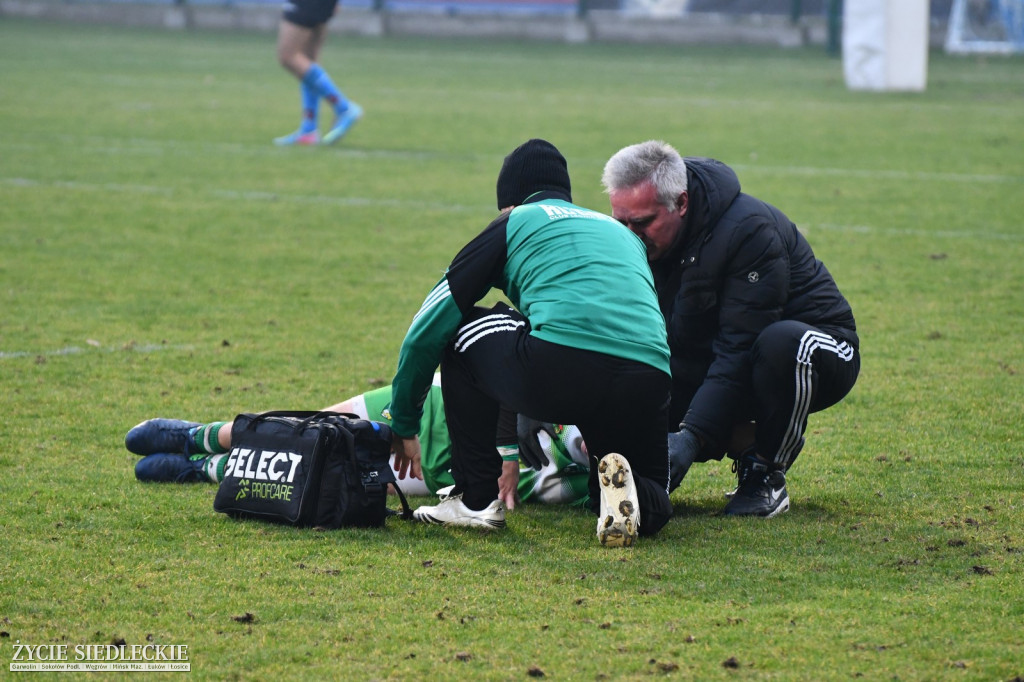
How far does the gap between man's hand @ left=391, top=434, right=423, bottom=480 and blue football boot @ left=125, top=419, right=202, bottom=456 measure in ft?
2.57

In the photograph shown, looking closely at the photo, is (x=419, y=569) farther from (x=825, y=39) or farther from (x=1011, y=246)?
(x=825, y=39)

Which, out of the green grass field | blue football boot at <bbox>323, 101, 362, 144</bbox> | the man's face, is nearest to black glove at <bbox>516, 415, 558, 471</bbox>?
the green grass field

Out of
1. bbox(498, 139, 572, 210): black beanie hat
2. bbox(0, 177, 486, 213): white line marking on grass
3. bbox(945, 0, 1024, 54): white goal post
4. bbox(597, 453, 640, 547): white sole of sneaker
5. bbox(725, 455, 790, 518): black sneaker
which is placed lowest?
bbox(945, 0, 1024, 54): white goal post

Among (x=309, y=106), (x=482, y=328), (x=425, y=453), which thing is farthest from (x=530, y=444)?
(x=309, y=106)

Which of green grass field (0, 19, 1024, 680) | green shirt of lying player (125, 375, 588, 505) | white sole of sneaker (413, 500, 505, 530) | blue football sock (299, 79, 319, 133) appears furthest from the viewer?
blue football sock (299, 79, 319, 133)

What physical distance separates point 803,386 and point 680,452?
1.51ft

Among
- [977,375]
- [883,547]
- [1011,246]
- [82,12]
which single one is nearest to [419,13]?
[82,12]

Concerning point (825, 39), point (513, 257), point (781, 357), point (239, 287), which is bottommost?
point (825, 39)

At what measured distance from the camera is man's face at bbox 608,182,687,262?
4598 millimetres

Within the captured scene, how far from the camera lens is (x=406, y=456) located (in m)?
4.77

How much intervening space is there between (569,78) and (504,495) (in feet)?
66.1

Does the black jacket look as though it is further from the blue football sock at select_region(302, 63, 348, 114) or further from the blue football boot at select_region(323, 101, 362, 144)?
the blue football boot at select_region(323, 101, 362, 144)

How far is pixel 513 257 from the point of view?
4.36 metres

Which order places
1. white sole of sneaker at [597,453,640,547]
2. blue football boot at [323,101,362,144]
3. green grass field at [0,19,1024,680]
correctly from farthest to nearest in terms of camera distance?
blue football boot at [323,101,362,144]
white sole of sneaker at [597,453,640,547]
green grass field at [0,19,1024,680]
